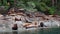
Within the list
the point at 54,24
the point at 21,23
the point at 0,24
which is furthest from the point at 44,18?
the point at 0,24

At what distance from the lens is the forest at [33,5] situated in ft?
132

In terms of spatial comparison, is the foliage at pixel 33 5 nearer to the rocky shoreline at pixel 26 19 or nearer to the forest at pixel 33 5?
the forest at pixel 33 5

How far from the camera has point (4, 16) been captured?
3584 centimetres

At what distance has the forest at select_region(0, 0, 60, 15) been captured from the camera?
4012 cm

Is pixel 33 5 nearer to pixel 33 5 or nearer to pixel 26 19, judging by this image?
pixel 33 5

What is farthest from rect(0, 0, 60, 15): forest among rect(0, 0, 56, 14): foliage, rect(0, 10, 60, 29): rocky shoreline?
rect(0, 10, 60, 29): rocky shoreline

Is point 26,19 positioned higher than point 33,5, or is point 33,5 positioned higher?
point 33,5

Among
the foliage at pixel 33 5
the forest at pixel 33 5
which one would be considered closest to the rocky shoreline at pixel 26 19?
the forest at pixel 33 5

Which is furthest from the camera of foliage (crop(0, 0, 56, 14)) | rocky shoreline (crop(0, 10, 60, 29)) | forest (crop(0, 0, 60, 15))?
foliage (crop(0, 0, 56, 14))

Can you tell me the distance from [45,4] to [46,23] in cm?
1086

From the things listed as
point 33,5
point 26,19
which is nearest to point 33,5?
point 33,5

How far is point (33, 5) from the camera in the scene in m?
41.3

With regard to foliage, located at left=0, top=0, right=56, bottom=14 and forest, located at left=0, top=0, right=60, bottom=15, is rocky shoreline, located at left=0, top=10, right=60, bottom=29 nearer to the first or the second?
forest, located at left=0, top=0, right=60, bottom=15

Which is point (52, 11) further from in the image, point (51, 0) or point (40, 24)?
point (40, 24)
